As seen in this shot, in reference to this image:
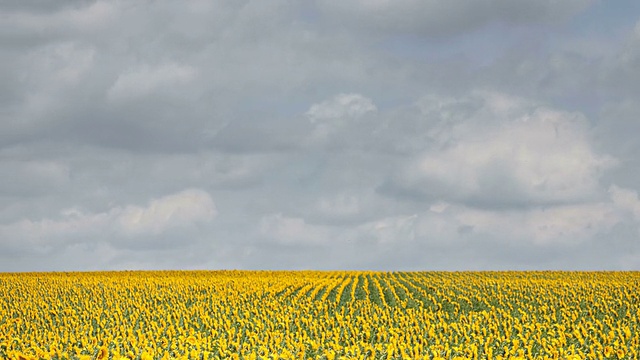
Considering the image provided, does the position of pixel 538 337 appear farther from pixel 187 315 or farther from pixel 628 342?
pixel 187 315

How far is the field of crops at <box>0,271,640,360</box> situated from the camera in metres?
22.9

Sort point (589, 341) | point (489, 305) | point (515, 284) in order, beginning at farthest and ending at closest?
point (515, 284) → point (489, 305) → point (589, 341)

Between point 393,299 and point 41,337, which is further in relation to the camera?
point 393,299

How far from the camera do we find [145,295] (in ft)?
149

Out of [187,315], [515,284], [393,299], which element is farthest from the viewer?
[515,284]

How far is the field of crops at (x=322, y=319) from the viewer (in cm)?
2294

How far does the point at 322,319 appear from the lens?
34406 millimetres

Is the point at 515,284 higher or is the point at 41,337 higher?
the point at 515,284

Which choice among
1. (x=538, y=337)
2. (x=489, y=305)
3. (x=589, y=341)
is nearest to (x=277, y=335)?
(x=538, y=337)

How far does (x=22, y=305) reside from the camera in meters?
43.0

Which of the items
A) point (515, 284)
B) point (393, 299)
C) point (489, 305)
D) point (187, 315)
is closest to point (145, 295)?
point (187, 315)

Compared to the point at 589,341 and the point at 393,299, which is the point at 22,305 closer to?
the point at 393,299

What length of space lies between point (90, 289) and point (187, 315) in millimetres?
17032

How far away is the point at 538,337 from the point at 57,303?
95.0ft
